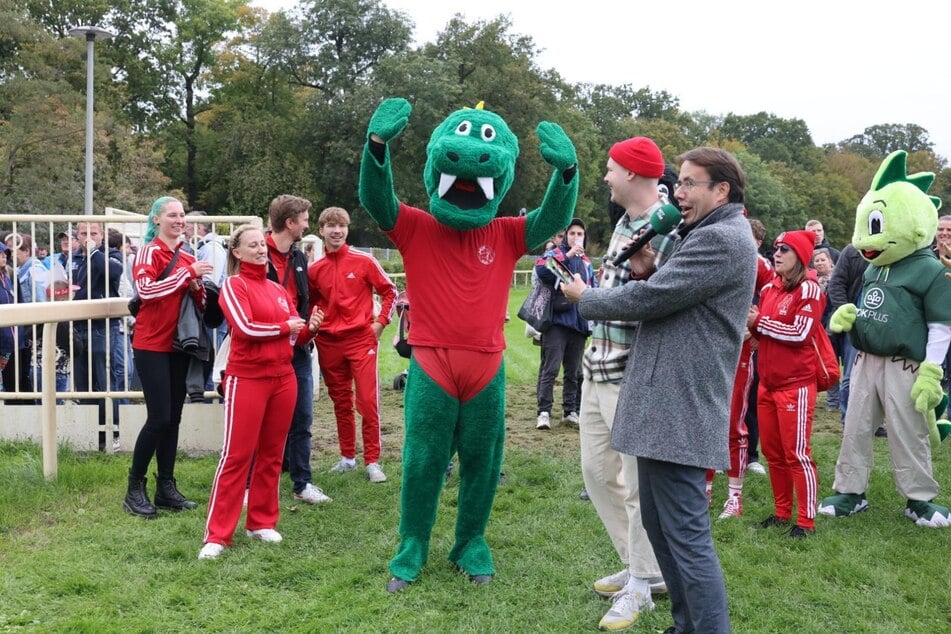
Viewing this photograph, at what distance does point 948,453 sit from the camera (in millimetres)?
7863

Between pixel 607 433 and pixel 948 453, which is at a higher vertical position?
pixel 607 433

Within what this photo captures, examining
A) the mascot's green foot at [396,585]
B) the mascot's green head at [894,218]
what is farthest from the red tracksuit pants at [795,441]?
the mascot's green foot at [396,585]

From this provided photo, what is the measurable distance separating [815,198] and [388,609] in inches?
2861

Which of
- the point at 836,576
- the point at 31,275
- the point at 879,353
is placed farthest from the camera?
the point at 31,275

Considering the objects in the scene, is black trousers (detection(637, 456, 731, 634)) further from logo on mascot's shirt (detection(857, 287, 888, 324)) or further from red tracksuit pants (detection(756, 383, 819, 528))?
logo on mascot's shirt (detection(857, 287, 888, 324))

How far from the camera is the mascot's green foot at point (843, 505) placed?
19.5 feet

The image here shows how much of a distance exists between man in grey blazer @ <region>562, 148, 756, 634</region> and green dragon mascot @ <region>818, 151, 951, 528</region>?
9.17 feet

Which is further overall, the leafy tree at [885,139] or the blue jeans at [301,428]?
the leafy tree at [885,139]

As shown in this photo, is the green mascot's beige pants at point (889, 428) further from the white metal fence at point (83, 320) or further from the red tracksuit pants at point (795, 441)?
the white metal fence at point (83, 320)

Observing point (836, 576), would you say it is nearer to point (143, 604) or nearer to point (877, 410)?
point (877, 410)

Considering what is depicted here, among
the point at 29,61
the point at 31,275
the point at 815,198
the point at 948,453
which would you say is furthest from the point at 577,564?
the point at 815,198

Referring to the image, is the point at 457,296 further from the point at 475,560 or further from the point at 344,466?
the point at 344,466

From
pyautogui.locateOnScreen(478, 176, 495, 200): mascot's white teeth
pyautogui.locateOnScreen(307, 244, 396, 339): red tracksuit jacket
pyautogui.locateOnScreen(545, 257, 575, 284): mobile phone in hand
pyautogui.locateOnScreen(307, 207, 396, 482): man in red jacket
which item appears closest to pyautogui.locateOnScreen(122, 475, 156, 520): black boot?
pyautogui.locateOnScreen(307, 207, 396, 482): man in red jacket

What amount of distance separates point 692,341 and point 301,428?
387 centimetres
